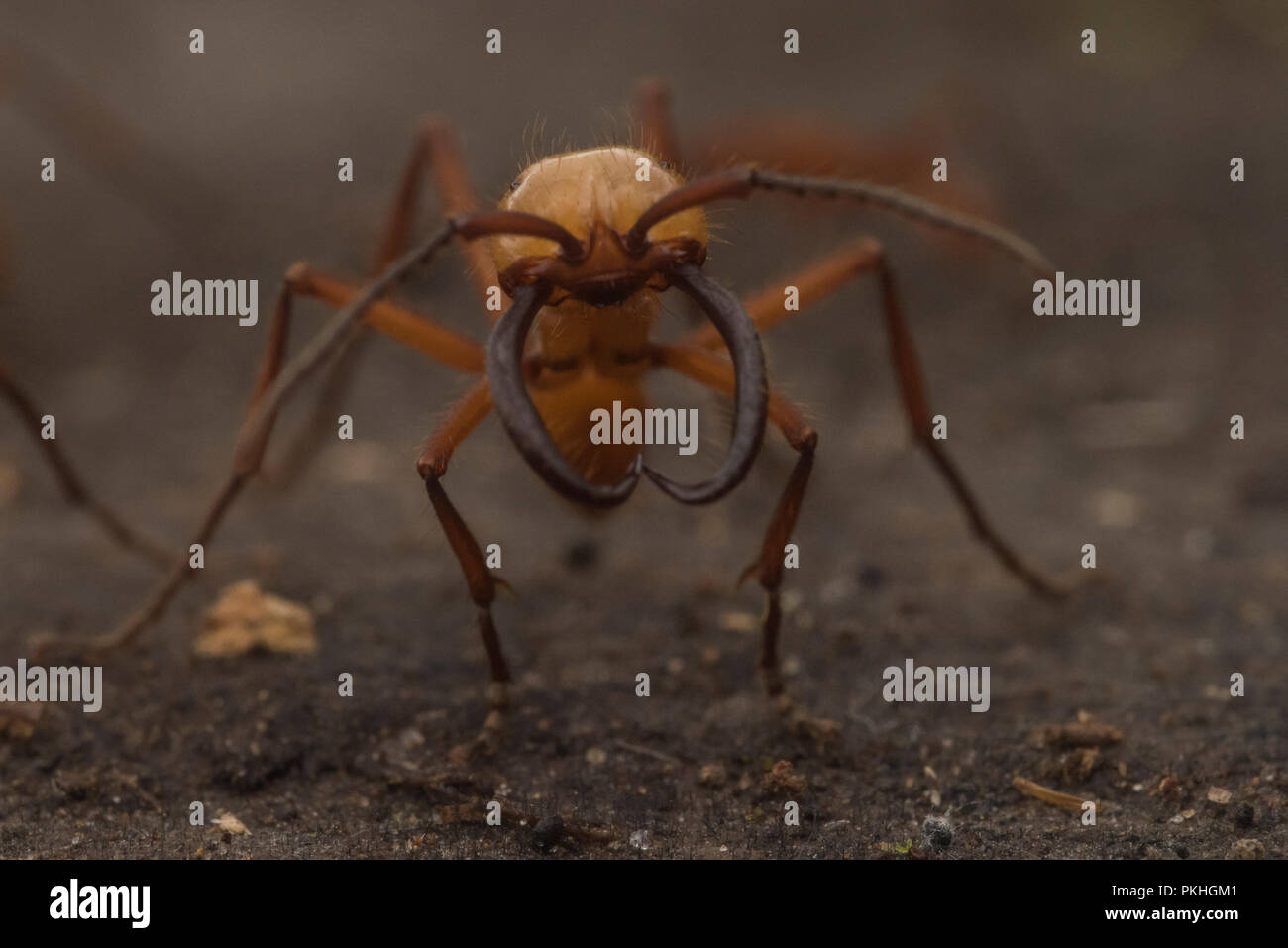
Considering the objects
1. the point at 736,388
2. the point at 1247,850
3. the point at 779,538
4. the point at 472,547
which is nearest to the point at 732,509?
the point at 779,538

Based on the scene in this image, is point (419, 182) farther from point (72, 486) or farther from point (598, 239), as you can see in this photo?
point (598, 239)

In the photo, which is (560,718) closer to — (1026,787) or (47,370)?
(1026,787)

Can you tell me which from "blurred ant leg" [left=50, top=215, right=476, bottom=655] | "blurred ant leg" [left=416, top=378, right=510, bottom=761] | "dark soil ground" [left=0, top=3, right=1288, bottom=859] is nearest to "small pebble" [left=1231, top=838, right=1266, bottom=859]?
"dark soil ground" [left=0, top=3, right=1288, bottom=859]

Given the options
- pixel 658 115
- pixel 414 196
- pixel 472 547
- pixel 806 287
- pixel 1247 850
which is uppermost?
pixel 658 115

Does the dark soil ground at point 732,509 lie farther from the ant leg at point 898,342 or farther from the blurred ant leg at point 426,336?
the blurred ant leg at point 426,336

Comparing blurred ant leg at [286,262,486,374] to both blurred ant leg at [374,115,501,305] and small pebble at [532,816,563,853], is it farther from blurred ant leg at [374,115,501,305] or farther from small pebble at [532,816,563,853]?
small pebble at [532,816,563,853]

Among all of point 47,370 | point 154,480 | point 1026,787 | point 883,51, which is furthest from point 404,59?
point 1026,787
